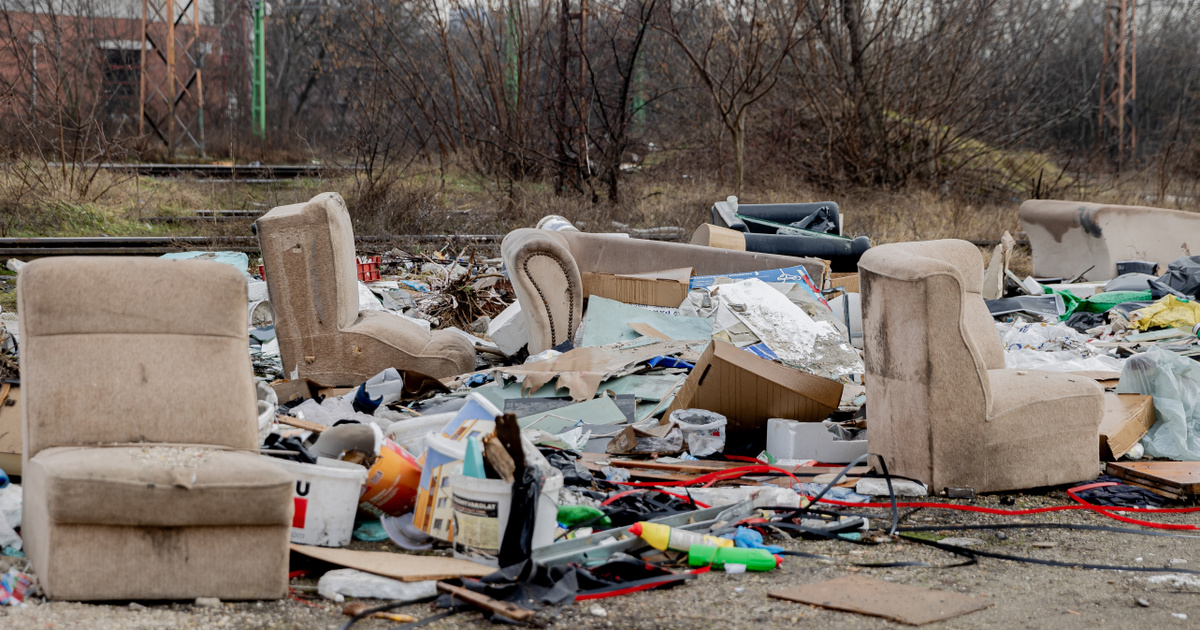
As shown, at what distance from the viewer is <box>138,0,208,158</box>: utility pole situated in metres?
17.7

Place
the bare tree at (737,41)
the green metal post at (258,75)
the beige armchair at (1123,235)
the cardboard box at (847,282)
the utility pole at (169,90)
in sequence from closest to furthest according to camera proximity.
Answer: the cardboard box at (847,282) → the beige armchair at (1123,235) → the bare tree at (737,41) → the utility pole at (169,90) → the green metal post at (258,75)

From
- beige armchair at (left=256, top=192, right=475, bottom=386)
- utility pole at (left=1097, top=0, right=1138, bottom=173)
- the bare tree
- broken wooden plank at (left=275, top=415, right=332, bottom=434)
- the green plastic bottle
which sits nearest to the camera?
the green plastic bottle

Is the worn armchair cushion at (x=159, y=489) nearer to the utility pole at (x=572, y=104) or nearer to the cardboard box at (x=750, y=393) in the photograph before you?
the cardboard box at (x=750, y=393)

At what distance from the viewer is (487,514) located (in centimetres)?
316

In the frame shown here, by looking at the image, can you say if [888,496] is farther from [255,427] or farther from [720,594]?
[255,427]

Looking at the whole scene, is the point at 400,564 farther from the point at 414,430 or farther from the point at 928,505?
the point at 928,505

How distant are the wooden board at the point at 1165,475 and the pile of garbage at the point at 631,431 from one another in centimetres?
2

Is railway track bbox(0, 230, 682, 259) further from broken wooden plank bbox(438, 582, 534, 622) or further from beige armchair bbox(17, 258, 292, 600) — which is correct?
broken wooden plank bbox(438, 582, 534, 622)

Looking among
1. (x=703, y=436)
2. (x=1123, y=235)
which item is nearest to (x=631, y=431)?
(x=703, y=436)

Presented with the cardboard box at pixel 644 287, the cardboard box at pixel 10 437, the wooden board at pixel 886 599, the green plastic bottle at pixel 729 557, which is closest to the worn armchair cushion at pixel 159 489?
the cardboard box at pixel 10 437

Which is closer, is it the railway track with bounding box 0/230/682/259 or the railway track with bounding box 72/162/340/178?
the railway track with bounding box 0/230/682/259

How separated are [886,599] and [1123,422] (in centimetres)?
250

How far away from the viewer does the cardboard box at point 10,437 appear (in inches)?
154

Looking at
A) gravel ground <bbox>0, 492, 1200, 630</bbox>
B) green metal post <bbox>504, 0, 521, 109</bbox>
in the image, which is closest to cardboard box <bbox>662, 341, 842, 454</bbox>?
gravel ground <bbox>0, 492, 1200, 630</bbox>
